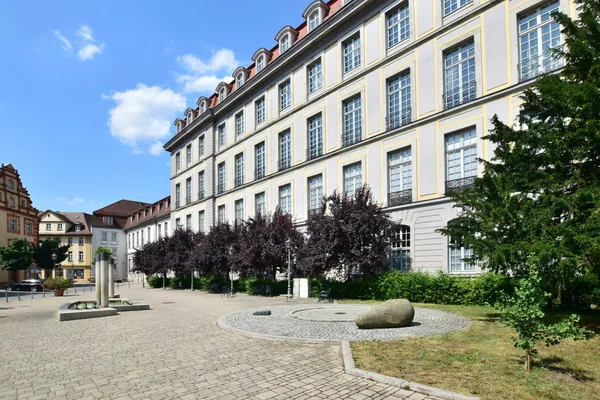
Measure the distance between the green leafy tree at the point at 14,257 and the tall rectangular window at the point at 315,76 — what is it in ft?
126

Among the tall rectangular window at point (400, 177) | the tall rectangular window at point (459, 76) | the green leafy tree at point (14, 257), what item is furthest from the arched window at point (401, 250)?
the green leafy tree at point (14, 257)

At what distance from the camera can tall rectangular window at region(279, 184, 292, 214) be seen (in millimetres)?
32281

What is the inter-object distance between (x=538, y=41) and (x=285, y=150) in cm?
1970

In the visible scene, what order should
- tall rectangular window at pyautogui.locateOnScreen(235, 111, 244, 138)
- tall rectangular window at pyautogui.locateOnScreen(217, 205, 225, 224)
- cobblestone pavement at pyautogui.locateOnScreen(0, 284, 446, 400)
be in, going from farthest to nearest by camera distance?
tall rectangular window at pyautogui.locateOnScreen(217, 205, 225, 224), tall rectangular window at pyautogui.locateOnScreen(235, 111, 244, 138), cobblestone pavement at pyautogui.locateOnScreen(0, 284, 446, 400)

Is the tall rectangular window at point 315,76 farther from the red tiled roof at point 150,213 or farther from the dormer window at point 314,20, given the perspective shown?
the red tiled roof at point 150,213

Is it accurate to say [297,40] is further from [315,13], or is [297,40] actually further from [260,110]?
[260,110]

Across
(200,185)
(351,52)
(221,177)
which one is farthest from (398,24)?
(200,185)

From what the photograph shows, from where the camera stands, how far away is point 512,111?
723 inches

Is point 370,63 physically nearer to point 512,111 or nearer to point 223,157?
point 512,111

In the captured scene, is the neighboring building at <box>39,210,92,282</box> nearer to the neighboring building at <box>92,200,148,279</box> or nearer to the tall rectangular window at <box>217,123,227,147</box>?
the neighboring building at <box>92,200,148,279</box>

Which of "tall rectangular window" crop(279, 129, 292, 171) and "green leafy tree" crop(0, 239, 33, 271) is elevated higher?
"tall rectangular window" crop(279, 129, 292, 171)

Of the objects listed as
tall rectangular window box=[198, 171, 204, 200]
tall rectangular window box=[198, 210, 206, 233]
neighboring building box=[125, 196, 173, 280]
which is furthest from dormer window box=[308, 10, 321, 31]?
neighboring building box=[125, 196, 173, 280]

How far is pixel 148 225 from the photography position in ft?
217

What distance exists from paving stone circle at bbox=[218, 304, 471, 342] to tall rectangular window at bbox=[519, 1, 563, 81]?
11706 millimetres
